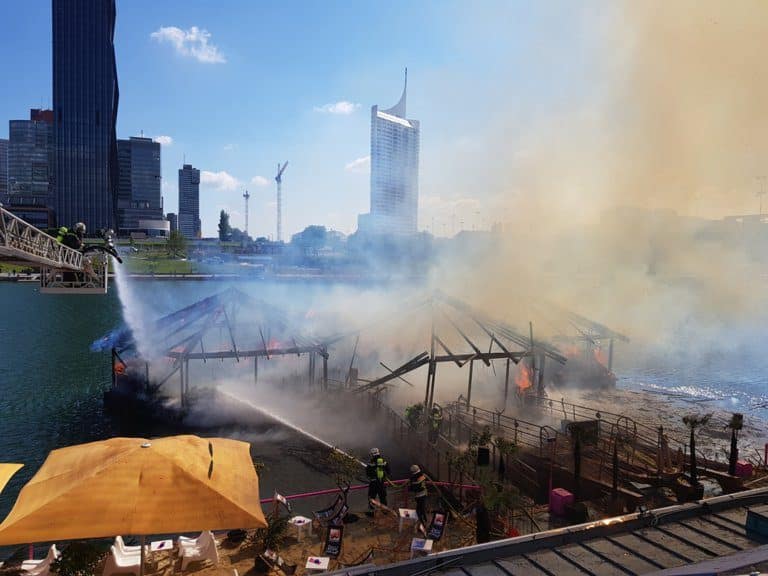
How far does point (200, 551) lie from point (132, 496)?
3.64 m

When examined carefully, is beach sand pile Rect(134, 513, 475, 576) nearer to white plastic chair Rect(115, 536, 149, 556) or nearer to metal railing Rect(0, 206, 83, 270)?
white plastic chair Rect(115, 536, 149, 556)

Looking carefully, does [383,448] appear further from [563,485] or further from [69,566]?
[69,566]

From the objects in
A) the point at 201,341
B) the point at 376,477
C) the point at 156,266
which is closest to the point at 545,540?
the point at 376,477

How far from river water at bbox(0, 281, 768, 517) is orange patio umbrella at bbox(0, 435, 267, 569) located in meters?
11.5

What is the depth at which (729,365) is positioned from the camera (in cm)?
4519

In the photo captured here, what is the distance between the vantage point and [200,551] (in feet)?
33.9

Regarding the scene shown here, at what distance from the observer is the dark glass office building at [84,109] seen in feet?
559

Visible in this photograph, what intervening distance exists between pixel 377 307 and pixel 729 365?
31.6 m

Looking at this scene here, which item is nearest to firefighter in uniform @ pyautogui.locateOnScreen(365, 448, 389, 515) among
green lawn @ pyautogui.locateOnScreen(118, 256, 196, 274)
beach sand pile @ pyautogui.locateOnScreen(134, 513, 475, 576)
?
beach sand pile @ pyautogui.locateOnScreen(134, 513, 475, 576)

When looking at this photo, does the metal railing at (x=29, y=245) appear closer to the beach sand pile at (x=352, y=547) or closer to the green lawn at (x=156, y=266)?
the beach sand pile at (x=352, y=547)

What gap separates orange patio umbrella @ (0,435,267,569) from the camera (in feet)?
23.5

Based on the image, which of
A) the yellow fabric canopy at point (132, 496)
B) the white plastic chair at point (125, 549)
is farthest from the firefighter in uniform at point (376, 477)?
the white plastic chair at point (125, 549)

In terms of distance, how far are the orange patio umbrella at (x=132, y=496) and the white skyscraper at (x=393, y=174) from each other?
329ft

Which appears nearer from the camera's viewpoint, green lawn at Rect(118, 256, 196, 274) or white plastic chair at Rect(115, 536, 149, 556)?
white plastic chair at Rect(115, 536, 149, 556)
